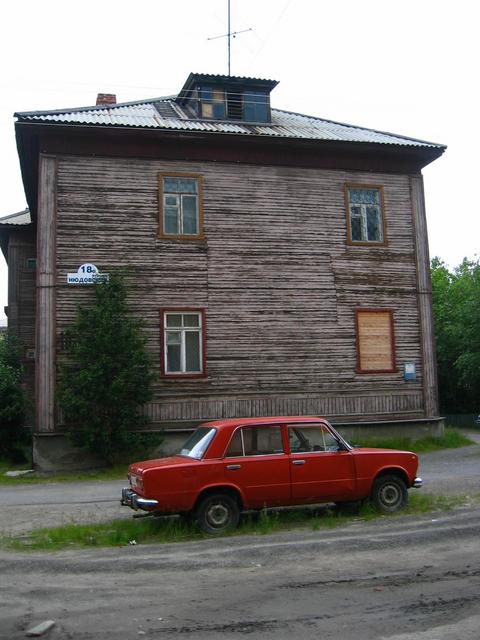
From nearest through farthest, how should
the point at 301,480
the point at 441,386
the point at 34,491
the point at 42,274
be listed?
the point at 301,480, the point at 34,491, the point at 42,274, the point at 441,386

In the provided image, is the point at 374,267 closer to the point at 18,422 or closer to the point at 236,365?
the point at 236,365

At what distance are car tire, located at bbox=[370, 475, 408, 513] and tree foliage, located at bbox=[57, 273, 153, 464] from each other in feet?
26.9

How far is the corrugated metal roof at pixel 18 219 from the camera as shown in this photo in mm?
25689

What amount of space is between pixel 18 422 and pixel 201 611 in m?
14.7

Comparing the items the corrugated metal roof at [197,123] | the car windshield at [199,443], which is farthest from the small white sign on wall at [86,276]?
the car windshield at [199,443]

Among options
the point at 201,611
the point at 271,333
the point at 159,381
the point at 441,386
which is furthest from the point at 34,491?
the point at 441,386

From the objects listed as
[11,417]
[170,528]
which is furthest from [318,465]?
[11,417]

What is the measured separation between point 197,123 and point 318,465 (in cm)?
1294

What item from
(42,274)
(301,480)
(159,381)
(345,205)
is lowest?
(301,480)

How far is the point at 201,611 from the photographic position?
6.23 meters

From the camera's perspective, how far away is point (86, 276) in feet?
59.0

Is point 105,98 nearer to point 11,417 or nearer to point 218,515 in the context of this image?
point 11,417

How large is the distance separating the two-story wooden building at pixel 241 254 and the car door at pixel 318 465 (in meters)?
8.56

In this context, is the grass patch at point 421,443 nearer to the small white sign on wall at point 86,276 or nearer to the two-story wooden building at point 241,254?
the two-story wooden building at point 241,254
